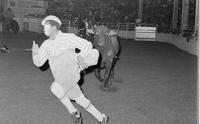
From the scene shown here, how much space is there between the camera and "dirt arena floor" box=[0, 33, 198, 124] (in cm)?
642

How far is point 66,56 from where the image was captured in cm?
546

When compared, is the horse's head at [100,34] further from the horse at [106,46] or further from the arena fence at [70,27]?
the arena fence at [70,27]

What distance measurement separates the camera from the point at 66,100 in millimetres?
5500

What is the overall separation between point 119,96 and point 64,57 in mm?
2984

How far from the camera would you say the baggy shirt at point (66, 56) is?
5402 mm

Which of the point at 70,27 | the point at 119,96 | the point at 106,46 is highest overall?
the point at 106,46

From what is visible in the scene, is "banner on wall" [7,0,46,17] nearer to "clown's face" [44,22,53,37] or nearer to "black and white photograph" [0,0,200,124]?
"black and white photograph" [0,0,200,124]

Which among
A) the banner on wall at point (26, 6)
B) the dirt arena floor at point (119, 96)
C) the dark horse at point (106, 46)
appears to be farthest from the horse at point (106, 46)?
the banner on wall at point (26, 6)

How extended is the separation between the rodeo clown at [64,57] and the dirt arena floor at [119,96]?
81 cm

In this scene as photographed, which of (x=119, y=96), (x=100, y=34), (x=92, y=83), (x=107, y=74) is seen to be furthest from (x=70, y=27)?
(x=119, y=96)

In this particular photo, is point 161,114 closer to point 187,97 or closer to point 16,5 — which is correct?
point 187,97

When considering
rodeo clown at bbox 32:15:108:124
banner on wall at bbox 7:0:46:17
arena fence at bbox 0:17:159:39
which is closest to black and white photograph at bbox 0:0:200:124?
rodeo clown at bbox 32:15:108:124

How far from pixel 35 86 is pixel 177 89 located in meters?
3.24

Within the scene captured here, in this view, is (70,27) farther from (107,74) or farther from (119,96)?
(119,96)
